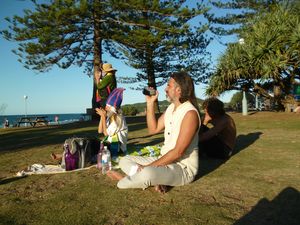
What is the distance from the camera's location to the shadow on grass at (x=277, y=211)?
2.61m

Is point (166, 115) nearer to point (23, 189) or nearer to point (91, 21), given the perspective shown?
point (23, 189)

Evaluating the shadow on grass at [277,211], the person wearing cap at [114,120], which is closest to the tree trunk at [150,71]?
the person wearing cap at [114,120]

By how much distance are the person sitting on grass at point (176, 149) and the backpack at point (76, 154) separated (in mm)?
1156

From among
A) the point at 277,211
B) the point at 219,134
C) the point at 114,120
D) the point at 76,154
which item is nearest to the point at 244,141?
the point at 219,134

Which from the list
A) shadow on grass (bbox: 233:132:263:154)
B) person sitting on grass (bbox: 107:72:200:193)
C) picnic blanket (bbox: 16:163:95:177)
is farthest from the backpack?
shadow on grass (bbox: 233:132:263:154)

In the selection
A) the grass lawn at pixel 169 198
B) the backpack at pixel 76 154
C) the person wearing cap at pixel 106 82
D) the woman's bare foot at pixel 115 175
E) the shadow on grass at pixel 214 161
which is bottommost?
the grass lawn at pixel 169 198

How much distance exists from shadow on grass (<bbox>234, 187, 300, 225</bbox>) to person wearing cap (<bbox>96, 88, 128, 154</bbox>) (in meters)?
2.80

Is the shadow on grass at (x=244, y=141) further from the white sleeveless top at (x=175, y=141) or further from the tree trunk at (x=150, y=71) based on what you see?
the tree trunk at (x=150, y=71)

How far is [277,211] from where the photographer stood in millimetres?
2822

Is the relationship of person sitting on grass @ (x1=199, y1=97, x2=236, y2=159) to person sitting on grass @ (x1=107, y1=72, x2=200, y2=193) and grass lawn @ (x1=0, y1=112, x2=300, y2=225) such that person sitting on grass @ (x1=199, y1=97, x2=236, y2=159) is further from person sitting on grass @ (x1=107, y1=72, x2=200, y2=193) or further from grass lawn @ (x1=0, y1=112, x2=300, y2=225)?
person sitting on grass @ (x1=107, y1=72, x2=200, y2=193)

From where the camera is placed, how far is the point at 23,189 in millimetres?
3732

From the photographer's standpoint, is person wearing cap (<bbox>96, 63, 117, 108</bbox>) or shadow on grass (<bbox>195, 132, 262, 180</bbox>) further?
person wearing cap (<bbox>96, 63, 117, 108</bbox>)

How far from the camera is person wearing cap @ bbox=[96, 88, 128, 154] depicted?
5281 mm

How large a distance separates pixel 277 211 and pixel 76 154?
9.72 ft
